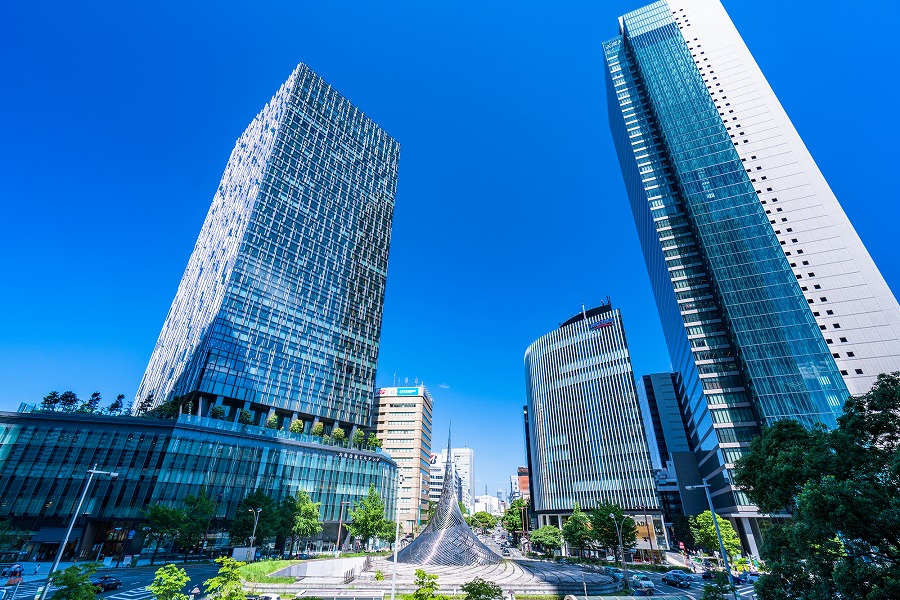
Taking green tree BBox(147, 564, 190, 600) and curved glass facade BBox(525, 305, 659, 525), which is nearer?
green tree BBox(147, 564, 190, 600)

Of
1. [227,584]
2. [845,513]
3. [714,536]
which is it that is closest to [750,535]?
[714,536]

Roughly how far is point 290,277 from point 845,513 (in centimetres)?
8534

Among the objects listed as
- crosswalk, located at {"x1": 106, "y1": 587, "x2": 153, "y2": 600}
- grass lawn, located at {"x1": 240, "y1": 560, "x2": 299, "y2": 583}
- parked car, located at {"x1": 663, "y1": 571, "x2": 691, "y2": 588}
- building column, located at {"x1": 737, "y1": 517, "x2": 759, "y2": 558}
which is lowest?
parked car, located at {"x1": 663, "y1": 571, "x2": 691, "y2": 588}

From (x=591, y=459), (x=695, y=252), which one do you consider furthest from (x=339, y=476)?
(x=695, y=252)

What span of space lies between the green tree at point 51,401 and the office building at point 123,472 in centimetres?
157

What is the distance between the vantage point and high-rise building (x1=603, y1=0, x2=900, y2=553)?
65250 millimetres

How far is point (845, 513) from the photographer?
14.2m

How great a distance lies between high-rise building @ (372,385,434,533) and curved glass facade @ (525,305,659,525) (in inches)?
1306

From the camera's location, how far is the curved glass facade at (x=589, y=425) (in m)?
86.8

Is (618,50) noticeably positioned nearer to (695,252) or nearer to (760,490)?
(695,252)

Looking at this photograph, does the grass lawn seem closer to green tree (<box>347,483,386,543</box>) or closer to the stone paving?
the stone paving

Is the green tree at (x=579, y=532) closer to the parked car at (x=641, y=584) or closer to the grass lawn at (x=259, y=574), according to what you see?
the parked car at (x=641, y=584)

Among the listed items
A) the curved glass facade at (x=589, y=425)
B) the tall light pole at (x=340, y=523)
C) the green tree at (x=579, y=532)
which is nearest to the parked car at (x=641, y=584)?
the green tree at (x=579, y=532)

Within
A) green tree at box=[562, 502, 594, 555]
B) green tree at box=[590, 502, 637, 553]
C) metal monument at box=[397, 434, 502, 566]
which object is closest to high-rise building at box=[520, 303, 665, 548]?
green tree at box=[562, 502, 594, 555]
